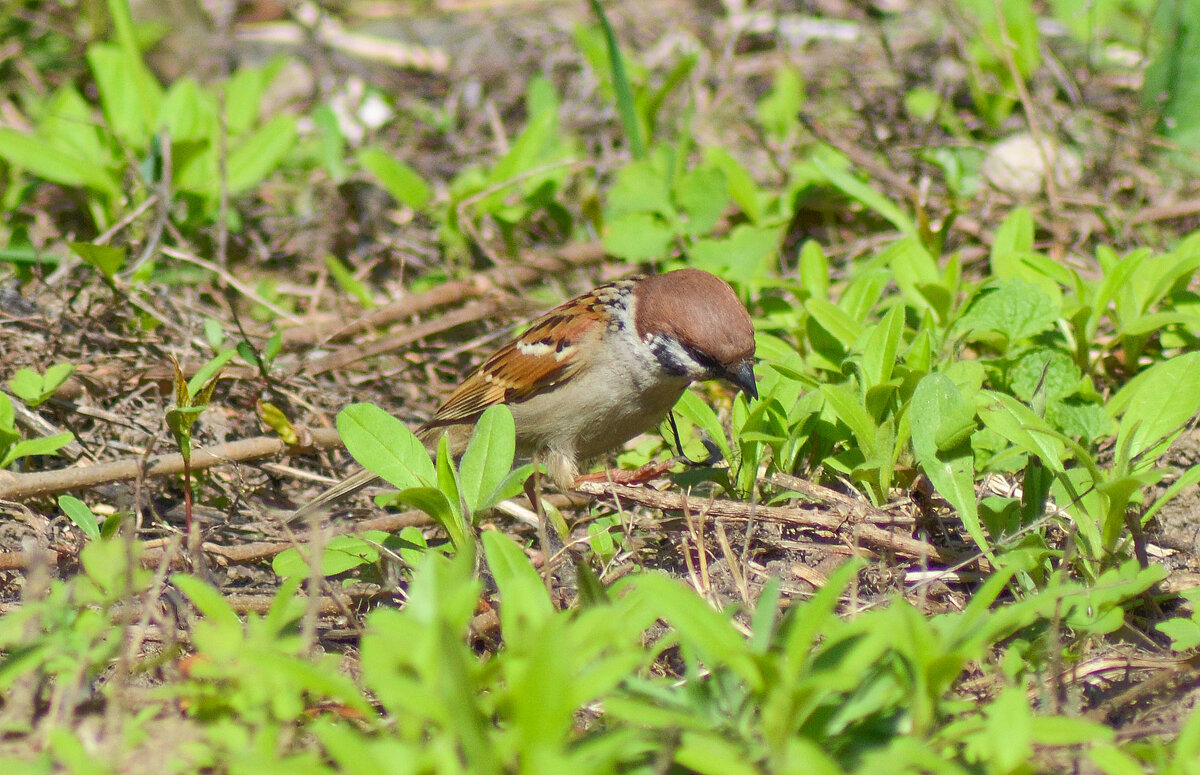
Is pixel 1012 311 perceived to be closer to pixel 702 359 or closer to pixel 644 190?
pixel 702 359

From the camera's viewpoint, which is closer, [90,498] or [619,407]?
[90,498]

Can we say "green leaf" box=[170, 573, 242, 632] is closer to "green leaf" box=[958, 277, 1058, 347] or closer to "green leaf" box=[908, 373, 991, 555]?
"green leaf" box=[908, 373, 991, 555]

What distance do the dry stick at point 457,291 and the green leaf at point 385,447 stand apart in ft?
4.21

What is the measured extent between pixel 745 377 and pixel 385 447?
1.02 meters

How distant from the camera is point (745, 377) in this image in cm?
312

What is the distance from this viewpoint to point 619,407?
138 inches

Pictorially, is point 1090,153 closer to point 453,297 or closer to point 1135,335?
point 1135,335

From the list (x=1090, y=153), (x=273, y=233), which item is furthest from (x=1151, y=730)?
(x=273, y=233)

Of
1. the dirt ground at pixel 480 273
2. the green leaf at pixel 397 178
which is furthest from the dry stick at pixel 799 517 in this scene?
the green leaf at pixel 397 178

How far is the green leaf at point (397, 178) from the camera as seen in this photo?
4.41 metres

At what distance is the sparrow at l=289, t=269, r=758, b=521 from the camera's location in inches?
126

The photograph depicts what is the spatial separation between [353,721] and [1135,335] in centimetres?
257

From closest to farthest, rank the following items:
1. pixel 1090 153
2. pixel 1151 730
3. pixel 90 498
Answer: pixel 1151 730 < pixel 90 498 < pixel 1090 153

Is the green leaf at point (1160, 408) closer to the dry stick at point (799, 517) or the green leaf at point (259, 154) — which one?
the dry stick at point (799, 517)
